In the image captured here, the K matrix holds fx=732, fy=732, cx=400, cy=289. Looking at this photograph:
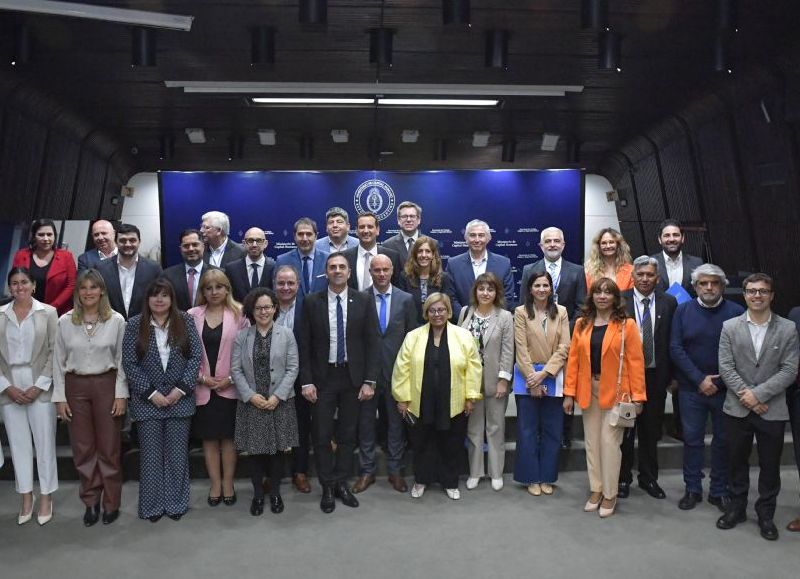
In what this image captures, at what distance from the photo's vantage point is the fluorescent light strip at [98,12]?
194 inches

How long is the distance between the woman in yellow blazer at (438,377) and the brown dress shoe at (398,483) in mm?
121

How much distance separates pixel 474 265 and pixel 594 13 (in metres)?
1.98

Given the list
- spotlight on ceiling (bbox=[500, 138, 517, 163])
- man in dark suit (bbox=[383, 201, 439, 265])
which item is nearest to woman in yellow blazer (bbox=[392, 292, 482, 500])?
man in dark suit (bbox=[383, 201, 439, 265])

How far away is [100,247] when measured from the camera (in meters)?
5.17

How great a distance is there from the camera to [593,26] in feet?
17.1

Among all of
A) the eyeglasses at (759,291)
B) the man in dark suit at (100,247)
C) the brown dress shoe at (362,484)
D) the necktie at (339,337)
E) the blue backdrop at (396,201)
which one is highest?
the blue backdrop at (396,201)

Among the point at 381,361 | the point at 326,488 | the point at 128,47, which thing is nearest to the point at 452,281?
the point at 381,361

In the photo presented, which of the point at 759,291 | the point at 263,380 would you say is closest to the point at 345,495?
the point at 263,380

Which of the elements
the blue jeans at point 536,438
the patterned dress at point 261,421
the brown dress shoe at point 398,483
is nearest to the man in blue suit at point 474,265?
the blue jeans at point 536,438

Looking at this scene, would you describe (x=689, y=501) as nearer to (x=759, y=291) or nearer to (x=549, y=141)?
(x=759, y=291)

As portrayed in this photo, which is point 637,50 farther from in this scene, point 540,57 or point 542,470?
point 542,470

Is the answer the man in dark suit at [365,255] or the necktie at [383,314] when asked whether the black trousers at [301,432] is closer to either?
the necktie at [383,314]

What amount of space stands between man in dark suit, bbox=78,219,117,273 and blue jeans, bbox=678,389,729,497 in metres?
4.02

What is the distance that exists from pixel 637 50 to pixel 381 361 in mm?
4184
